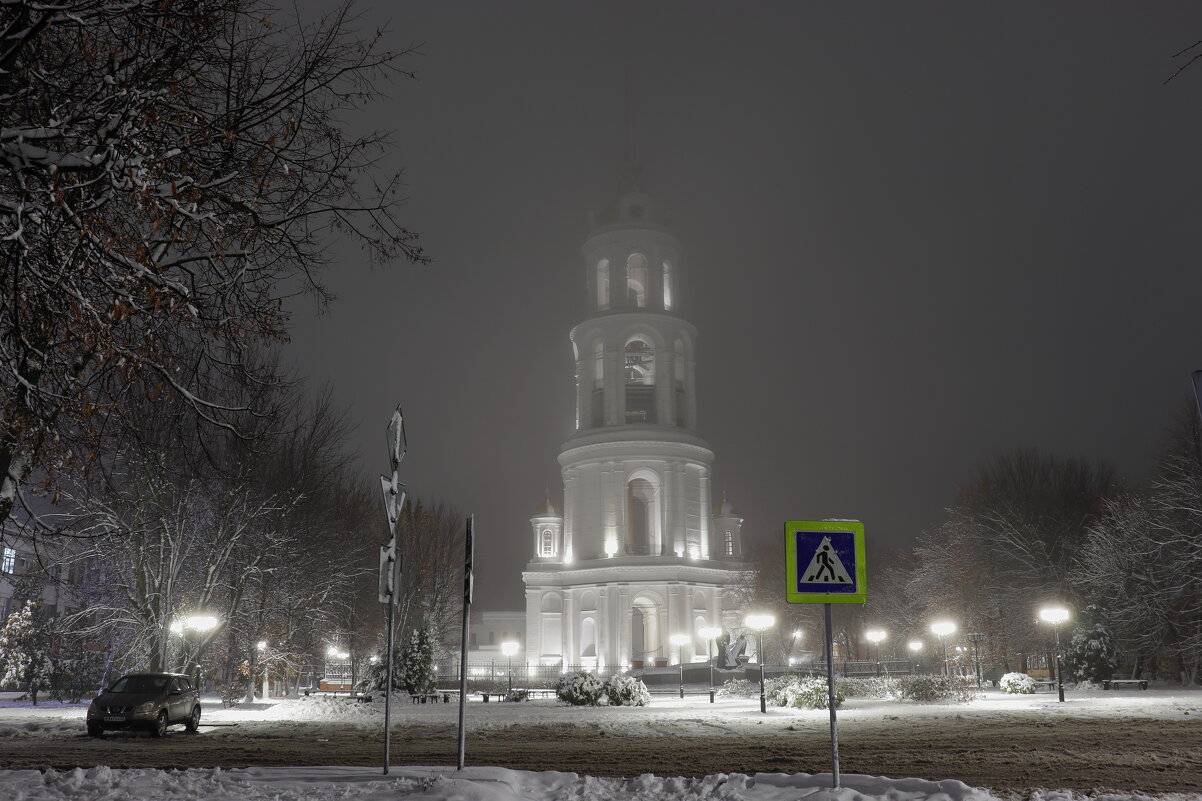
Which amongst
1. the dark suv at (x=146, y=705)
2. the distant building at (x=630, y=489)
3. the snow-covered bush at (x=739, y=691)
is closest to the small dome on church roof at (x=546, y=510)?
the distant building at (x=630, y=489)

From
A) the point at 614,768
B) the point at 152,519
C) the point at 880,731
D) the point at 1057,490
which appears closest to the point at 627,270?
the point at 1057,490

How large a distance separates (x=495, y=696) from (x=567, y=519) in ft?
103

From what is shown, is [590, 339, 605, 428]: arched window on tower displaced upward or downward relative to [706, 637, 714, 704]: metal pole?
upward

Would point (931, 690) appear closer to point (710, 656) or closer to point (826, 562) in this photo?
point (826, 562)

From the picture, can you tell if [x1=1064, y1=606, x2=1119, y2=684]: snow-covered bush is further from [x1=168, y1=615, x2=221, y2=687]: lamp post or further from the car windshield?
the car windshield

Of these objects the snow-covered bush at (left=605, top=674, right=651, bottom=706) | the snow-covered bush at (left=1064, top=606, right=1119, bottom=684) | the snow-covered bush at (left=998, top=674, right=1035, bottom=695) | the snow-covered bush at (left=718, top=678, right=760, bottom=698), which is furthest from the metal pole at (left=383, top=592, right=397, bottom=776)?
the snow-covered bush at (left=1064, top=606, right=1119, bottom=684)

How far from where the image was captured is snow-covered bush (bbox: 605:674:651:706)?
3469 centimetres

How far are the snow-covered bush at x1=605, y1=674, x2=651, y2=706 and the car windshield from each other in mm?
15881

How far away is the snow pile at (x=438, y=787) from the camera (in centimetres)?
987

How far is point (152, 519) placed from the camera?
31203mm

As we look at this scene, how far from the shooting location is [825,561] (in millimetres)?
9789

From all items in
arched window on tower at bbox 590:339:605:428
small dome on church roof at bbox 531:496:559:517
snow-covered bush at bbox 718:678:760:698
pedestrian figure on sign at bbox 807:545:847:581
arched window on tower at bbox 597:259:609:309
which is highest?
arched window on tower at bbox 597:259:609:309

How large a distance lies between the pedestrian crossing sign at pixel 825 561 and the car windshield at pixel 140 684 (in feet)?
60.5

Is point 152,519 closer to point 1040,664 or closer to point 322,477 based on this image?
point 322,477
